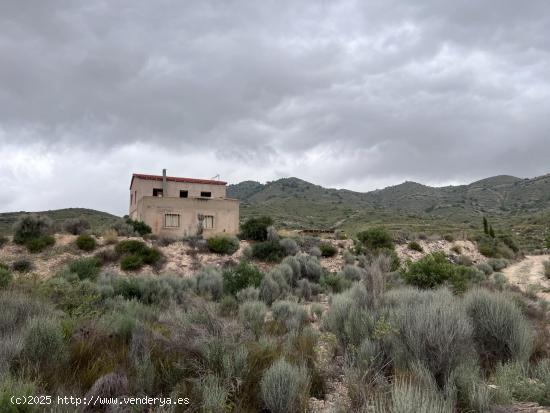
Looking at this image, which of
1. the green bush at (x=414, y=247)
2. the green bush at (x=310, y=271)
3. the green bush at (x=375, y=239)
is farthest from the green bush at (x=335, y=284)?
the green bush at (x=414, y=247)

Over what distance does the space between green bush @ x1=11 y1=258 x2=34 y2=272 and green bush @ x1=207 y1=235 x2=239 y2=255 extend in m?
9.15

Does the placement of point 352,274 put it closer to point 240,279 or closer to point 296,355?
point 240,279

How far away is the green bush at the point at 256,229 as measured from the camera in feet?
85.2

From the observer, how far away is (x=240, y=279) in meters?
13.2

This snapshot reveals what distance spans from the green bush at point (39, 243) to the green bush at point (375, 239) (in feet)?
62.5

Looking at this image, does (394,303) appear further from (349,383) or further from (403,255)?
(403,255)

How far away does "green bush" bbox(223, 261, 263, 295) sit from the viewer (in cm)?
1290

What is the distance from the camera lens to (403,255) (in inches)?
1021

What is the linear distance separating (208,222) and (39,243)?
12.9 m

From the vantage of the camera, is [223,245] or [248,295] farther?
[223,245]

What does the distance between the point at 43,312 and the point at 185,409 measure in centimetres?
346

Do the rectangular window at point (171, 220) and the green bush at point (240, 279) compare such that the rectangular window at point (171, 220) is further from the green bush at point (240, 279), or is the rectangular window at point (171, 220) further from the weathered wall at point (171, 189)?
the green bush at point (240, 279)

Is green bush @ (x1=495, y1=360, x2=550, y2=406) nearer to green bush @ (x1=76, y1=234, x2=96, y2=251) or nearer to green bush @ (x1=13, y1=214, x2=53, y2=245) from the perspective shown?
green bush @ (x1=76, y1=234, x2=96, y2=251)

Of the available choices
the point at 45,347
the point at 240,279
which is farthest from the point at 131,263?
the point at 45,347
